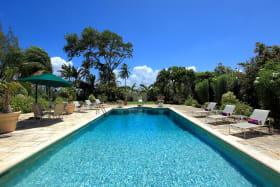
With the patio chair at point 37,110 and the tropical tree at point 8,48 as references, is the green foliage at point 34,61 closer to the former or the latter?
the tropical tree at point 8,48

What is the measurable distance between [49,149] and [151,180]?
3.09 metres

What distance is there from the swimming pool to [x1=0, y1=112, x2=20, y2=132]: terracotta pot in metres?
2.13

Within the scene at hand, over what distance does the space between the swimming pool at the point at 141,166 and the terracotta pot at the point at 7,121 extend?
2.13m

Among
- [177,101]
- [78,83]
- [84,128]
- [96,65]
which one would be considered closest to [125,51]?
[96,65]

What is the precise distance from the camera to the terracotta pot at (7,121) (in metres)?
5.13

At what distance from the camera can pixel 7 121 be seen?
17.2 feet

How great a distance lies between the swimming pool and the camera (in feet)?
9.81

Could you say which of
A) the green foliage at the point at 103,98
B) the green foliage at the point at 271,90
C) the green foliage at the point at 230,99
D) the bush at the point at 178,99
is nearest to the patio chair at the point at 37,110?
the green foliage at the point at 271,90

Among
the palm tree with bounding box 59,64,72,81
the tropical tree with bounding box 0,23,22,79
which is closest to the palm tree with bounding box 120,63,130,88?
the palm tree with bounding box 59,64,72,81

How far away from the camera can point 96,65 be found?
27719mm

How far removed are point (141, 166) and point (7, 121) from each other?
16.8 ft

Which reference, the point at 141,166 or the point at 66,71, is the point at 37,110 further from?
the point at 66,71

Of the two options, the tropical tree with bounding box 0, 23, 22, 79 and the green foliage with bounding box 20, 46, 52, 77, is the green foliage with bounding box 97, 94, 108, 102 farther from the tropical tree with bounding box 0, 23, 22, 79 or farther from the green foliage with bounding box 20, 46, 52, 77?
the tropical tree with bounding box 0, 23, 22, 79

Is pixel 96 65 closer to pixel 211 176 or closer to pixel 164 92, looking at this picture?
pixel 164 92
